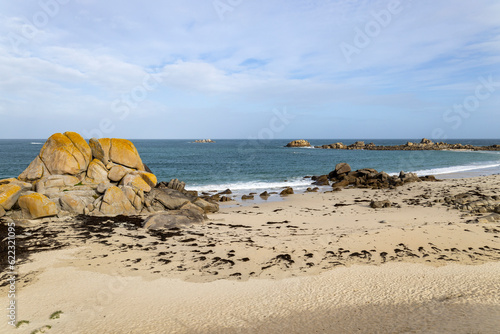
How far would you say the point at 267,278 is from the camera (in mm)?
9086

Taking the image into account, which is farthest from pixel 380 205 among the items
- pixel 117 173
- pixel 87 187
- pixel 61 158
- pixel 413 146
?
pixel 413 146


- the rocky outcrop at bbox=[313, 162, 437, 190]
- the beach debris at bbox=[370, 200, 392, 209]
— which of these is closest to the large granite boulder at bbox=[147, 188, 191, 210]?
the beach debris at bbox=[370, 200, 392, 209]

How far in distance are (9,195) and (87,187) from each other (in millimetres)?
4272

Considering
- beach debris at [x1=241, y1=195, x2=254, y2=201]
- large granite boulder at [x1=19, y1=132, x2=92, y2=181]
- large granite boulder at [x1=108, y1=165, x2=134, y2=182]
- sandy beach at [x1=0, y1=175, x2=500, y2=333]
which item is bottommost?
beach debris at [x1=241, y1=195, x2=254, y2=201]

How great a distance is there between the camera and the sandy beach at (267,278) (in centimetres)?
661

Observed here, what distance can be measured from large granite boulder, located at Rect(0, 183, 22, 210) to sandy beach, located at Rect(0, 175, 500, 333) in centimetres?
249

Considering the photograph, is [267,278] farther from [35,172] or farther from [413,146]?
[413,146]

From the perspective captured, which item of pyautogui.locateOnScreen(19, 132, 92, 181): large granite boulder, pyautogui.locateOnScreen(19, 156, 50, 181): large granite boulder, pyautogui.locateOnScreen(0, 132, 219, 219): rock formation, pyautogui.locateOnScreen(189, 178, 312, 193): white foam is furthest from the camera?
pyautogui.locateOnScreen(189, 178, 312, 193): white foam

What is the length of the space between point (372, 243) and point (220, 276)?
6477 mm

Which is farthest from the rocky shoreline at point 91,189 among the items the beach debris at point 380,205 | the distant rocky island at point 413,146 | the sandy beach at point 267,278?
the distant rocky island at point 413,146

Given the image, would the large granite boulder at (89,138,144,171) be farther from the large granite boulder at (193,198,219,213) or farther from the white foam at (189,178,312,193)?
the white foam at (189,178,312,193)

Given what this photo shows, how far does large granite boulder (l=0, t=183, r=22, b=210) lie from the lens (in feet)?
50.3

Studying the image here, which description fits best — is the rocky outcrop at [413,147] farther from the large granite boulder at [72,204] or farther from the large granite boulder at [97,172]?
the large granite boulder at [72,204]

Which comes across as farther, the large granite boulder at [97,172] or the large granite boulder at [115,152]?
the large granite boulder at [115,152]
